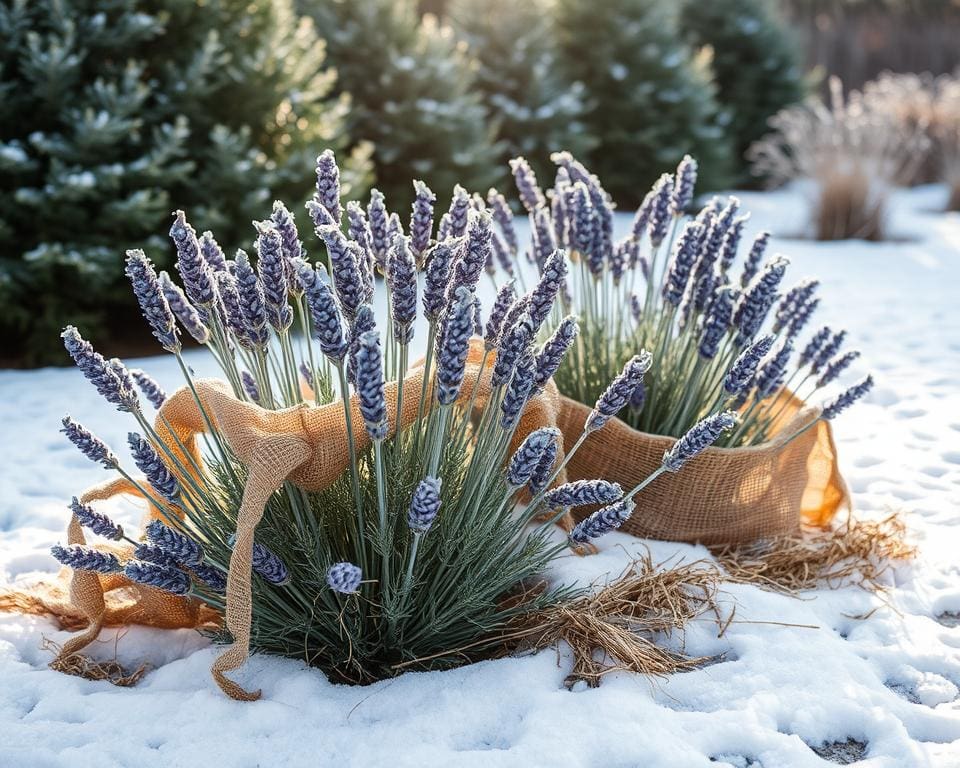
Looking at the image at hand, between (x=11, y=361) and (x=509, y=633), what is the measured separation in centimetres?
353

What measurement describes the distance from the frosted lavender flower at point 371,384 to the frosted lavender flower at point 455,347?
0.11m

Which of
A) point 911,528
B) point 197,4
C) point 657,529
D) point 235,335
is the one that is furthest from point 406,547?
point 197,4

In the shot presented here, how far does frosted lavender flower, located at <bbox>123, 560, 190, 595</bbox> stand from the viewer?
1771 millimetres

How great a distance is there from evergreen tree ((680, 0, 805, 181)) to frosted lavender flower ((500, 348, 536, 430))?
9.63 m

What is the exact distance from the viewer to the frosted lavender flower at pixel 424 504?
1554 millimetres

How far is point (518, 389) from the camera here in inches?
66.1

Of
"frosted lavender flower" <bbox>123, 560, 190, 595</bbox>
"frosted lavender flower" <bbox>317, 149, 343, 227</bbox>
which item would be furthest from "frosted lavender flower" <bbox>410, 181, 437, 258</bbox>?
"frosted lavender flower" <bbox>123, 560, 190, 595</bbox>

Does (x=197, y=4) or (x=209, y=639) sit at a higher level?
(x=197, y=4)

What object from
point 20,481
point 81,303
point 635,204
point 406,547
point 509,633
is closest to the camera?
point 406,547

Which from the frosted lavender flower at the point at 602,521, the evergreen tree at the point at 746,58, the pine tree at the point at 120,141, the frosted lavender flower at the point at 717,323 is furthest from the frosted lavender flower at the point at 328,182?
the evergreen tree at the point at 746,58

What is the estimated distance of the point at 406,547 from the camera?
1766 millimetres

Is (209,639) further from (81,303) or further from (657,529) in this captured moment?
(81,303)

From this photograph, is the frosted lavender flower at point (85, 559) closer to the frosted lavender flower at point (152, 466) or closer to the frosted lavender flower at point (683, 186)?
the frosted lavender flower at point (152, 466)

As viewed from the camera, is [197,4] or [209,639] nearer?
[209,639]
